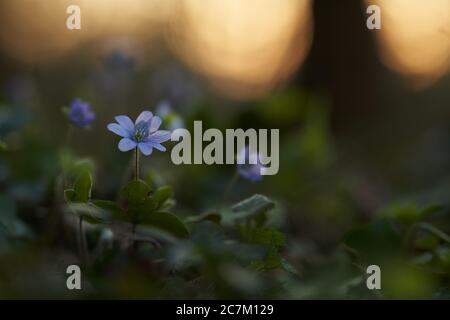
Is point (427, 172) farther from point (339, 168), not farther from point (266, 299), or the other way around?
point (266, 299)

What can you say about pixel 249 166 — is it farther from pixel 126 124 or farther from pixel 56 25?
pixel 56 25

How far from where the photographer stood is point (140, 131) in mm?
1249

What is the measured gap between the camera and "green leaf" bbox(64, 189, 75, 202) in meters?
1.19

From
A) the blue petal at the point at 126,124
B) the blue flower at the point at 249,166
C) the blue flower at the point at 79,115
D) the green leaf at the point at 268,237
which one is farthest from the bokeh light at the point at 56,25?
the green leaf at the point at 268,237

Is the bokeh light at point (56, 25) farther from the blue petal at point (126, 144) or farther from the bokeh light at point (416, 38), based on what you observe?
the blue petal at point (126, 144)

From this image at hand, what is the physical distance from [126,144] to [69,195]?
0.14 meters

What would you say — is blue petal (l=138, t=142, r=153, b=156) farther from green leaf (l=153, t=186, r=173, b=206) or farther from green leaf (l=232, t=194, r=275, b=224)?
green leaf (l=232, t=194, r=275, b=224)

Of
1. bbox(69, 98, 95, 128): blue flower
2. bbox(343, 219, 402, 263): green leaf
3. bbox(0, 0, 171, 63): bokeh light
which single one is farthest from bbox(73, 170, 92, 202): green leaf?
bbox(0, 0, 171, 63): bokeh light

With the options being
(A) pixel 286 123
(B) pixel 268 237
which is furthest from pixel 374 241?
(A) pixel 286 123

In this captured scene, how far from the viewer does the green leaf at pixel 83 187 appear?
1200 millimetres

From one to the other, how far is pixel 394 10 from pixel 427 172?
0.87 metres

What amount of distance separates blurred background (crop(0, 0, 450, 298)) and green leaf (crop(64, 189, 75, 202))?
0.12 m

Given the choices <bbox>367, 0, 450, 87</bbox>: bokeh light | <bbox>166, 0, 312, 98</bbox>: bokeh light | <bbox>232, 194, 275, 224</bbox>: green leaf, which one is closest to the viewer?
<bbox>232, 194, 275, 224</bbox>: green leaf
